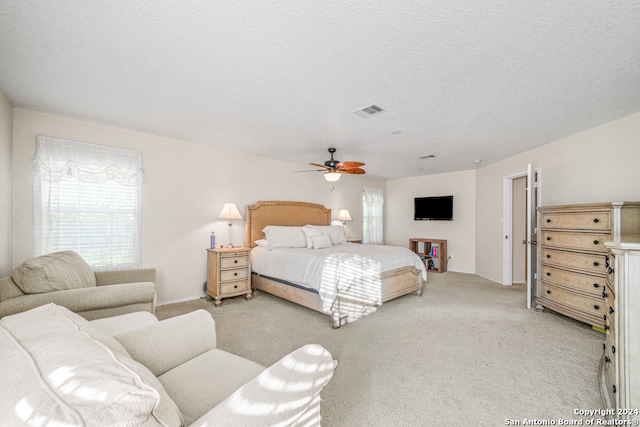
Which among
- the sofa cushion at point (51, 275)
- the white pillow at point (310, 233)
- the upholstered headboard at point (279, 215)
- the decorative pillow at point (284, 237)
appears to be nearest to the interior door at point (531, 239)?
the white pillow at point (310, 233)

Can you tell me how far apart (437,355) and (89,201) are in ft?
13.8

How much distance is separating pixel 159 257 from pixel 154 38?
2.94 metres

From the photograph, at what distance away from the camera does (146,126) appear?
11.4 feet

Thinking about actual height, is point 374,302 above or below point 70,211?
below

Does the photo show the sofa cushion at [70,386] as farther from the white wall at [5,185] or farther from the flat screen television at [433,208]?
the flat screen television at [433,208]

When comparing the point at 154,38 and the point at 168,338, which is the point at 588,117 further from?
the point at 168,338

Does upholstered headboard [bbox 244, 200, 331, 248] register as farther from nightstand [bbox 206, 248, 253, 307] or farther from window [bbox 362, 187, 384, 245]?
window [bbox 362, 187, 384, 245]

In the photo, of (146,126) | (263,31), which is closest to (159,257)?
(146,126)

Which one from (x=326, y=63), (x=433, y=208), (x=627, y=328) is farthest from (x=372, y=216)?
(x=627, y=328)

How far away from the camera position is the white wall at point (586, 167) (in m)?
3.04

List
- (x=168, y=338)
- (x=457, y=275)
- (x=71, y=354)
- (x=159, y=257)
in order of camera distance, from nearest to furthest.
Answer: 1. (x=71, y=354)
2. (x=168, y=338)
3. (x=159, y=257)
4. (x=457, y=275)

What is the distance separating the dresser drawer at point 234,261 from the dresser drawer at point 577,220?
4.12 meters

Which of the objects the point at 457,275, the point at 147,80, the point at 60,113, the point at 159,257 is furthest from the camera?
the point at 457,275

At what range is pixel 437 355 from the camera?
246 centimetres
